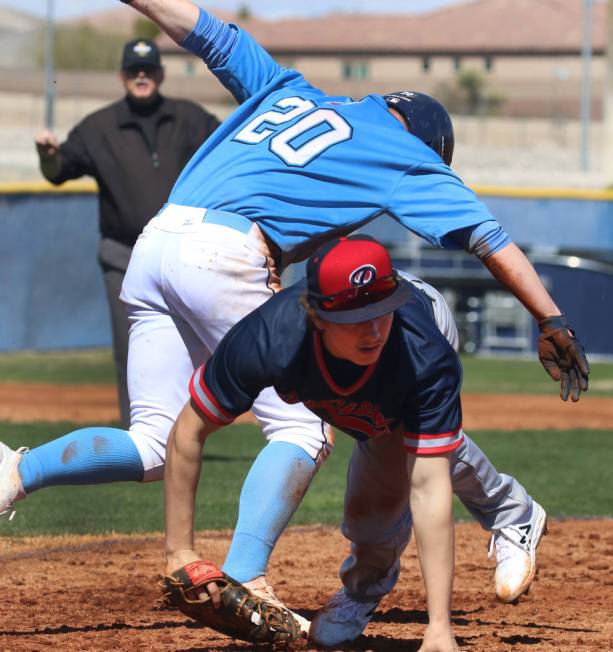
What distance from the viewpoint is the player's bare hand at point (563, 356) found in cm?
365

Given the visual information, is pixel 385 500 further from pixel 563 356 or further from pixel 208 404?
pixel 208 404

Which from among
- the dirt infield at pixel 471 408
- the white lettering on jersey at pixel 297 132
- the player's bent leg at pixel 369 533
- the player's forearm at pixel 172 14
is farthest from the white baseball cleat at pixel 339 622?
the dirt infield at pixel 471 408

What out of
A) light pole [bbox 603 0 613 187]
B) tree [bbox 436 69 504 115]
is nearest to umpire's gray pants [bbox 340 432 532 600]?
light pole [bbox 603 0 613 187]

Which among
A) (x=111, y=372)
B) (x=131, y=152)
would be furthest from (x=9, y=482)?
(x=111, y=372)

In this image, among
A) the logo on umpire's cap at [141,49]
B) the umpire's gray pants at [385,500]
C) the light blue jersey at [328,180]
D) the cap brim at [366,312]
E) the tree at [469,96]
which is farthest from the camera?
the tree at [469,96]

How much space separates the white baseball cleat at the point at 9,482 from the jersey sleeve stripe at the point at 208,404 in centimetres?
78

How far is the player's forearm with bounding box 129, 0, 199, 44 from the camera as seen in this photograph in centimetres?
418

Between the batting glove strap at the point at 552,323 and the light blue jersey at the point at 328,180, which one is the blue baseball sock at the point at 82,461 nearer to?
the light blue jersey at the point at 328,180

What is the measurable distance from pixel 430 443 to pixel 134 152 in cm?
441

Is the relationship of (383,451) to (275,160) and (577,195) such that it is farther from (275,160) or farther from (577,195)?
(577,195)

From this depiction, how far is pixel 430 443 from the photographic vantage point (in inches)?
134

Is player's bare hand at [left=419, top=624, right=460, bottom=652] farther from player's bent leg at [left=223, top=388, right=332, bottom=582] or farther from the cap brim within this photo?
the cap brim

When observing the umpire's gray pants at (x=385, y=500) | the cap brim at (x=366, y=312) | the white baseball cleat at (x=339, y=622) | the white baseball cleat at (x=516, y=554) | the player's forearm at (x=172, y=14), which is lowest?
the white baseball cleat at (x=339, y=622)

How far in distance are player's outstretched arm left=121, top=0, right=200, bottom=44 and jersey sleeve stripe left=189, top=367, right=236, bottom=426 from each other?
135 cm
